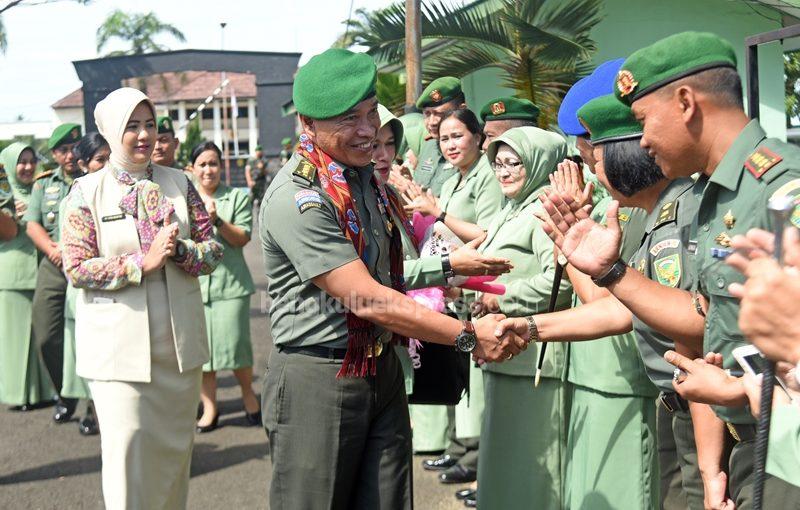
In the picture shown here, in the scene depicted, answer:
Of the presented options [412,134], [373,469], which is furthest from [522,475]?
[412,134]

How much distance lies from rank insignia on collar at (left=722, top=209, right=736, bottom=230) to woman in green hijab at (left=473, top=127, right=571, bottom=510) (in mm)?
1749

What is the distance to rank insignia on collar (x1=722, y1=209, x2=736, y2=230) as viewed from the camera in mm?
2652

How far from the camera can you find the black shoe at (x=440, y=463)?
6.47 meters

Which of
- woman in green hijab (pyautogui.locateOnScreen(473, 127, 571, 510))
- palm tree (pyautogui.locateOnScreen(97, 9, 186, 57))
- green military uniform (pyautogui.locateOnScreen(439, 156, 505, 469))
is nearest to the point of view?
woman in green hijab (pyautogui.locateOnScreen(473, 127, 571, 510))

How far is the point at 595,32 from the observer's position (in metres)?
12.9

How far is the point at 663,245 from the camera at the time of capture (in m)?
3.25

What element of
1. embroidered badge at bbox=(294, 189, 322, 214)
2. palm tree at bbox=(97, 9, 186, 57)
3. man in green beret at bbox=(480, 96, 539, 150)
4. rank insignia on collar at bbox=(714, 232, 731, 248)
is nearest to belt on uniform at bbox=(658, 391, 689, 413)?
rank insignia on collar at bbox=(714, 232, 731, 248)

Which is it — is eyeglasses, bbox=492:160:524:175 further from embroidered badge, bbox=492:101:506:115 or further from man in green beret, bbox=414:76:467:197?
man in green beret, bbox=414:76:467:197

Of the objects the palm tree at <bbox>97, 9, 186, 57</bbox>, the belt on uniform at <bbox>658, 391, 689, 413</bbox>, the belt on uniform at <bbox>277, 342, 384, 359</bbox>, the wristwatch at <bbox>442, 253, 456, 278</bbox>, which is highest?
the palm tree at <bbox>97, 9, 186, 57</bbox>

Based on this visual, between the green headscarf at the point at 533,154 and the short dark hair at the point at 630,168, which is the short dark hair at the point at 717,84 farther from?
the green headscarf at the point at 533,154

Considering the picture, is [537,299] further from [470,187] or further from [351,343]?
[470,187]

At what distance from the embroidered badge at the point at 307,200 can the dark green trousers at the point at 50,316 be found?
5344mm

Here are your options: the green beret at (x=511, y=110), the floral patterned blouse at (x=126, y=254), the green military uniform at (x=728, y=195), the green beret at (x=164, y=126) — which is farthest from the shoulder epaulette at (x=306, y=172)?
the green beret at (x=164, y=126)

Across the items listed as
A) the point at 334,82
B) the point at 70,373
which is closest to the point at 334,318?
the point at 334,82
